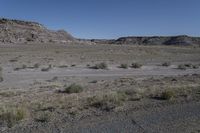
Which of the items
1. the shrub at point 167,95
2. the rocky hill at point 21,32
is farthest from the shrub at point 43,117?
the rocky hill at point 21,32

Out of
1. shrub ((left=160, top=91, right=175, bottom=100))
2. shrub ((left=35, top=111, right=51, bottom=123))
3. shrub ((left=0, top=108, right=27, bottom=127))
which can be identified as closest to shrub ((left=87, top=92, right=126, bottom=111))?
shrub ((left=160, top=91, right=175, bottom=100))

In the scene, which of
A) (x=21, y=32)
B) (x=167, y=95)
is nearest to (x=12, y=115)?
(x=167, y=95)

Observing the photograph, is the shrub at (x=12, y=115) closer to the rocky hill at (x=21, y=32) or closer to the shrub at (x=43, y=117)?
the shrub at (x=43, y=117)

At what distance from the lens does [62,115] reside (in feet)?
45.9

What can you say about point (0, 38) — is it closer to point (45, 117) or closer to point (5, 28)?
point (5, 28)

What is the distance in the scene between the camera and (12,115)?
43.3 feet

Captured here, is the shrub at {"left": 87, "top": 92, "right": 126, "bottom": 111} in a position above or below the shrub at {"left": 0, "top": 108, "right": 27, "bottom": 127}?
below

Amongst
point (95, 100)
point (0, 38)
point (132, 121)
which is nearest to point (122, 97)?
point (95, 100)

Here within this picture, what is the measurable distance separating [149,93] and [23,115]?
7.77 metres

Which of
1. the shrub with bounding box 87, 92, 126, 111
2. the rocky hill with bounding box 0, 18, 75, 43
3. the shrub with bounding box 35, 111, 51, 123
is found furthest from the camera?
the rocky hill with bounding box 0, 18, 75, 43

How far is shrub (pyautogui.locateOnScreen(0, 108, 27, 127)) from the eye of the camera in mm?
12736

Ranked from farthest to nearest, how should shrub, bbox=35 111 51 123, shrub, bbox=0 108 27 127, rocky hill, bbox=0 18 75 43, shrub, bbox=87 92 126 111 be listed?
rocky hill, bbox=0 18 75 43 → shrub, bbox=87 92 126 111 → shrub, bbox=35 111 51 123 → shrub, bbox=0 108 27 127

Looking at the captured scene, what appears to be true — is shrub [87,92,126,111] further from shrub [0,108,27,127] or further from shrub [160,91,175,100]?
shrub [0,108,27,127]

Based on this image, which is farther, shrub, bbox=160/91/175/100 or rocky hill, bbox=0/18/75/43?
rocky hill, bbox=0/18/75/43
